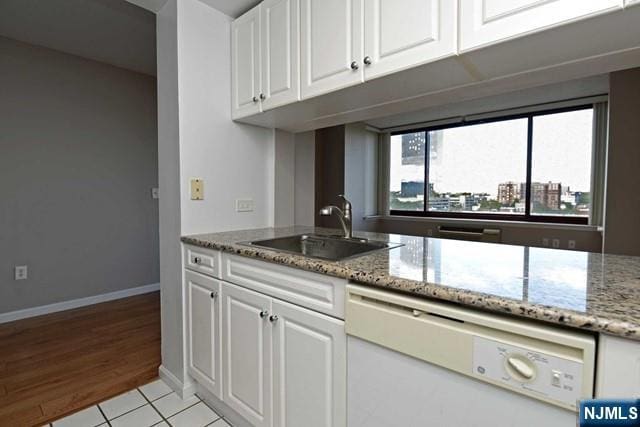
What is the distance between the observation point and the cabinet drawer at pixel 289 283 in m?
1.06

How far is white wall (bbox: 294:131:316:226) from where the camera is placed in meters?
2.61

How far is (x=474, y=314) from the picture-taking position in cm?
75

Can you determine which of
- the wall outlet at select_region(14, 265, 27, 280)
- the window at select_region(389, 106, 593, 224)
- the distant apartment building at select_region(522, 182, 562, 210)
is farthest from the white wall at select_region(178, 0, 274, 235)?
the distant apartment building at select_region(522, 182, 562, 210)

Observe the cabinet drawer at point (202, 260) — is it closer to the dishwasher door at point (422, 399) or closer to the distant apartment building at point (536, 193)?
the dishwasher door at point (422, 399)

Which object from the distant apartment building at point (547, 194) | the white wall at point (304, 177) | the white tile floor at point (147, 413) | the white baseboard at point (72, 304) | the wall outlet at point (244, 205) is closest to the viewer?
the white tile floor at point (147, 413)

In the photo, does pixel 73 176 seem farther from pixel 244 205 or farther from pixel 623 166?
pixel 623 166

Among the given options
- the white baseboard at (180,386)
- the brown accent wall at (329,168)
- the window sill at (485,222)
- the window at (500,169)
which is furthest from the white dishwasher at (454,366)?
the window at (500,169)

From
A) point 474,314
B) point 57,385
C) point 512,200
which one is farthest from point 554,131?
point 57,385

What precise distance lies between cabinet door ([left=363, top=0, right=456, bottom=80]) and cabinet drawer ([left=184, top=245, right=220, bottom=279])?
110cm

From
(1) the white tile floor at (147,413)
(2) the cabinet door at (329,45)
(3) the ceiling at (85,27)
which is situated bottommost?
(1) the white tile floor at (147,413)

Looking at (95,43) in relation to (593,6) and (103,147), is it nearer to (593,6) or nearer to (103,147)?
(103,147)

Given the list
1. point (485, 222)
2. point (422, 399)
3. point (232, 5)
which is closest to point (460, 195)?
point (485, 222)

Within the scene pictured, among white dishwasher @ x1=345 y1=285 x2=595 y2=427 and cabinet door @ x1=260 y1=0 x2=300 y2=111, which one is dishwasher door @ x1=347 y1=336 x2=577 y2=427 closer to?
white dishwasher @ x1=345 y1=285 x2=595 y2=427

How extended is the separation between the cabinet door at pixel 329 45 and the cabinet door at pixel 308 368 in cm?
98
